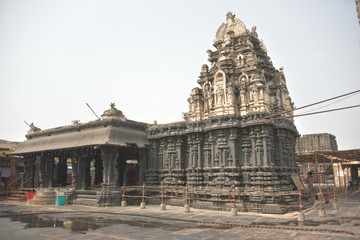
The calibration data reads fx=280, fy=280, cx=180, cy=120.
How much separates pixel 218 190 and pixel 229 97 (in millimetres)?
6286

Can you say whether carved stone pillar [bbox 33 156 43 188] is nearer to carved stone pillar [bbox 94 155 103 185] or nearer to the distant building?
carved stone pillar [bbox 94 155 103 185]

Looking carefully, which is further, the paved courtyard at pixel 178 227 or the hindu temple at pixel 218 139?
the hindu temple at pixel 218 139

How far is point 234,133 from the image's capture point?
18422mm

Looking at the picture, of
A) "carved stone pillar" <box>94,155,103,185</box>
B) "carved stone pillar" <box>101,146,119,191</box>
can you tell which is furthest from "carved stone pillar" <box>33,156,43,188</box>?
"carved stone pillar" <box>101,146,119,191</box>

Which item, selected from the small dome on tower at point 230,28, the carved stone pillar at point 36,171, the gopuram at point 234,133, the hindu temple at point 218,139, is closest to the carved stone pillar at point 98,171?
the hindu temple at point 218,139

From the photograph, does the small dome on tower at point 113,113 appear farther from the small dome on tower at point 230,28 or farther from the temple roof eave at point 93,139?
the small dome on tower at point 230,28

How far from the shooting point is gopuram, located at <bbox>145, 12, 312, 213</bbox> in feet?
57.3

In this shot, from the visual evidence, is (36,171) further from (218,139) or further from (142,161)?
(218,139)

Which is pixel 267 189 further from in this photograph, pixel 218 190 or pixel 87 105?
pixel 87 105

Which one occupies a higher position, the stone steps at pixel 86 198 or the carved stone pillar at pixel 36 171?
the carved stone pillar at pixel 36 171

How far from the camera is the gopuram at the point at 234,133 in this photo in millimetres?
17469

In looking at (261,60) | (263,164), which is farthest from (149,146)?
(261,60)

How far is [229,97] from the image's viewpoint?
19.3 metres

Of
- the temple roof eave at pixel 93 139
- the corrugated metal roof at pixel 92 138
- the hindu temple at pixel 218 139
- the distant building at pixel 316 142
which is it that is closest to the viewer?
the hindu temple at pixel 218 139
